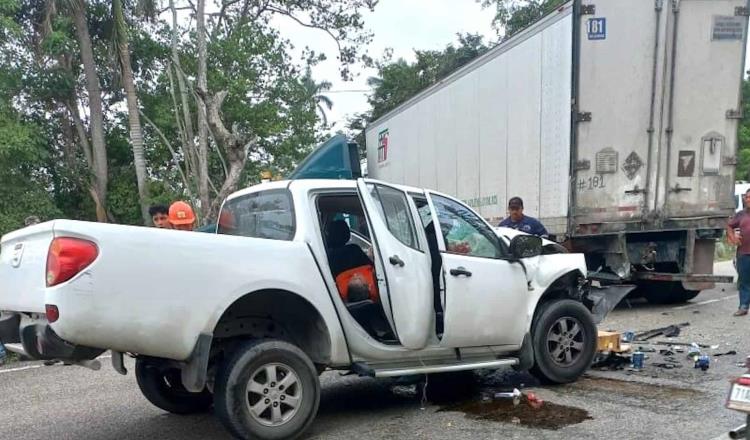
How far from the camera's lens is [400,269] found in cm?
474

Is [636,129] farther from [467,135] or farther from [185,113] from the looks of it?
[185,113]

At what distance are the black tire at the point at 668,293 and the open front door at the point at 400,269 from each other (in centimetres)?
678

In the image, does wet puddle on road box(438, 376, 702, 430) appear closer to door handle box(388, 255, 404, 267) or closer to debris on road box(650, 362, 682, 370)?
debris on road box(650, 362, 682, 370)

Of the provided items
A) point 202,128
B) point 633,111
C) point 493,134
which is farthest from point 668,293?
point 202,128

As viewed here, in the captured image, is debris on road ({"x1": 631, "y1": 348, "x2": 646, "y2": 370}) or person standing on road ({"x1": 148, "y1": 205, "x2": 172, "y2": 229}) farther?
person standing on road ({"x1": 148, "y1": 205, "x2": 172, "y2": 229})

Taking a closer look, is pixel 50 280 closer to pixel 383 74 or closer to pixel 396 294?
pixel 396 294

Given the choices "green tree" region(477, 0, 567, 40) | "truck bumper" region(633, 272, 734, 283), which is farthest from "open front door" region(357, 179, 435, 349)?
"green tree" region(477, 0, 567, 40)

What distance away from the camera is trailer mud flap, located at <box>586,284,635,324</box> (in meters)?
6.14

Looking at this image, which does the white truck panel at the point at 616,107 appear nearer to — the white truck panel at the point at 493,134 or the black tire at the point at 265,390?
the white truck panel at the point at 493,134

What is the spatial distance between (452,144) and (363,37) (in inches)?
396

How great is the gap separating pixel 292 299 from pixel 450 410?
63.3 inches

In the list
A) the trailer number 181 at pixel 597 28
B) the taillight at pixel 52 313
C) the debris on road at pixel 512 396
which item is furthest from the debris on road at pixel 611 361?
the taillight at pixel 52 313

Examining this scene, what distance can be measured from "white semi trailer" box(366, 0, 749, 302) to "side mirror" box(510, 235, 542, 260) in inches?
154

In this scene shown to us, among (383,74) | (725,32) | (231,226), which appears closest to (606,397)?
(231,226)
